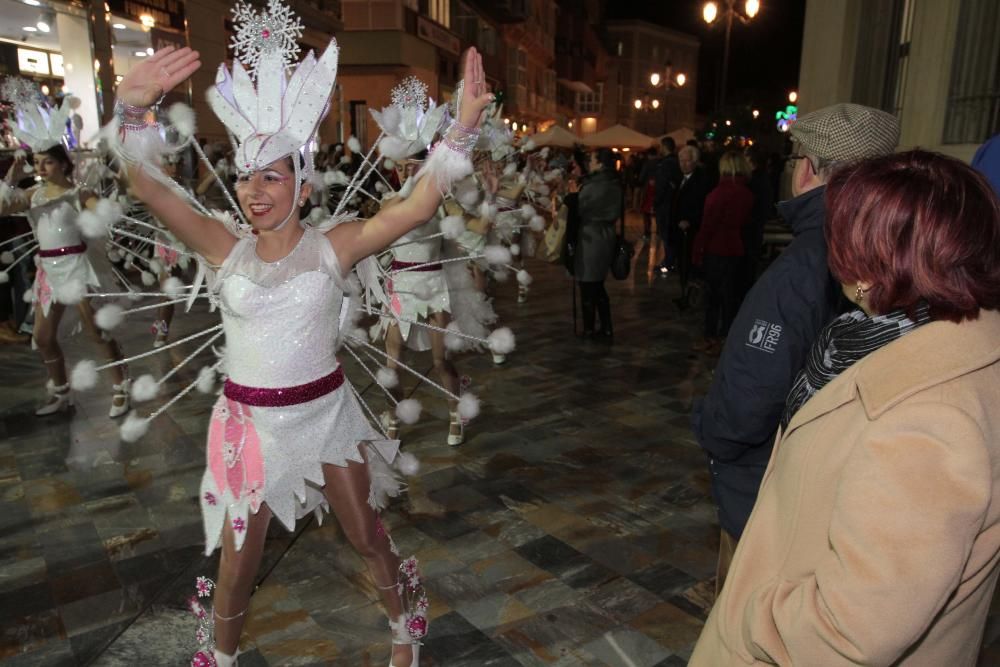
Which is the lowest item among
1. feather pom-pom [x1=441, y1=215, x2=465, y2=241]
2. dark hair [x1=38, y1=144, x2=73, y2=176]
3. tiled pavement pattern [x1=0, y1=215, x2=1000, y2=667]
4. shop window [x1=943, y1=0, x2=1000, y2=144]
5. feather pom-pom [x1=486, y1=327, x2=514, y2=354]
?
tiled pavement pattern [x1=0, y1=215, x2=1000, y2=667]

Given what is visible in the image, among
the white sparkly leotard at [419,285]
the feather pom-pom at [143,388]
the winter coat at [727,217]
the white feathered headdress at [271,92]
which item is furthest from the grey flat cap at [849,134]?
the winter coat at [727,217]

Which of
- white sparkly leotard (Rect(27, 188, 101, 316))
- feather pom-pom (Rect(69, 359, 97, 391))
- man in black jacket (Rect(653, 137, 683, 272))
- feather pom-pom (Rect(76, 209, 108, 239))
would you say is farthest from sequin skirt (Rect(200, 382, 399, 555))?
man in black jacket (Rect(653, 137, 683, 272))

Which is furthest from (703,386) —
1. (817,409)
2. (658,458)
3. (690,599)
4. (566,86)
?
(566,86)

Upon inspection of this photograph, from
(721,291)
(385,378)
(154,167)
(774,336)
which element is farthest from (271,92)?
(721,291)

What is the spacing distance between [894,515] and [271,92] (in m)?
2.23

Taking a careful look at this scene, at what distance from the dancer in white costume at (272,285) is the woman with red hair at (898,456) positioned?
146 centimetres

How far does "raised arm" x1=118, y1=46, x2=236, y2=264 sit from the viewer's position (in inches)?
90.4

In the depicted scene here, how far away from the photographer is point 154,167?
2357 millimetres

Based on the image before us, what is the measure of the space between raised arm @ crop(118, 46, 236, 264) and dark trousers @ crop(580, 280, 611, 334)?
5647 millimetres

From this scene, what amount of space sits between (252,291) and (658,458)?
329 cm

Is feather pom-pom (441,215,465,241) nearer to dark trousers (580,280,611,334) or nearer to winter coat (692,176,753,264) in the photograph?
winter coat (692,176,753,264)

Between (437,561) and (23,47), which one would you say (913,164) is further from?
(23,47)

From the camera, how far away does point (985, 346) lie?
115cm

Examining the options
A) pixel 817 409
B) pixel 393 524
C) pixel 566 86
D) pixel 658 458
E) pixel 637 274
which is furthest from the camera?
pixel 566 86
